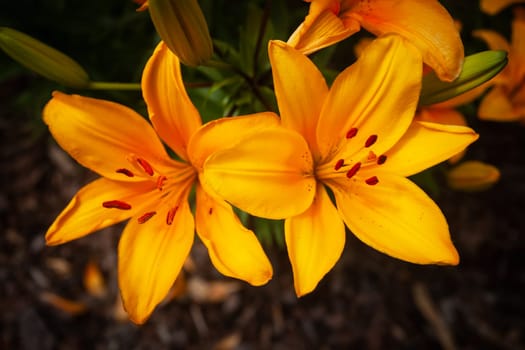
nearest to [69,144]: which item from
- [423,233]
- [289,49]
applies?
[289,49]

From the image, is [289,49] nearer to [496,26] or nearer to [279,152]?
[279,152]

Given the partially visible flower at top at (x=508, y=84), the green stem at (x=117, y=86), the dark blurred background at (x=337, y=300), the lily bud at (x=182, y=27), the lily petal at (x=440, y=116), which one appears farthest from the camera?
the dark blurred background at (x=337, y=300)

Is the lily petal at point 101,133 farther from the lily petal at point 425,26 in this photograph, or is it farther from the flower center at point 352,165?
the lily petal at point 425,26

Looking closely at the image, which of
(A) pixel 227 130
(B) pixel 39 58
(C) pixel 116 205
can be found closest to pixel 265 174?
(A) pixel 227 130

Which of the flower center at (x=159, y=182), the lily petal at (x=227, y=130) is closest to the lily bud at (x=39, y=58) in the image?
the flower center at (x=159, y=182)

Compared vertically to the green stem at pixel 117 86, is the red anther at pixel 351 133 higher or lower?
lower

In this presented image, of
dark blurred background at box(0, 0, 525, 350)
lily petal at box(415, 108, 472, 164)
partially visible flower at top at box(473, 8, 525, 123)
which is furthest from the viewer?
dark blurred background at box(0, 0, 525, 350)

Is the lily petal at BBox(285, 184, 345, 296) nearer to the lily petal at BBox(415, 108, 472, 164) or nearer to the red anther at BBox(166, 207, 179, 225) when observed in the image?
the red anther at BBox(166, 207, 179, 225)

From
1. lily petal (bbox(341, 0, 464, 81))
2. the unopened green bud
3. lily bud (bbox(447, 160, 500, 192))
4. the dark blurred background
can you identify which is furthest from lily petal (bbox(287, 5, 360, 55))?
the dark blurred background

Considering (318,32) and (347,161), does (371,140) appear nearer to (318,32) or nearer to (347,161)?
(347,161)
